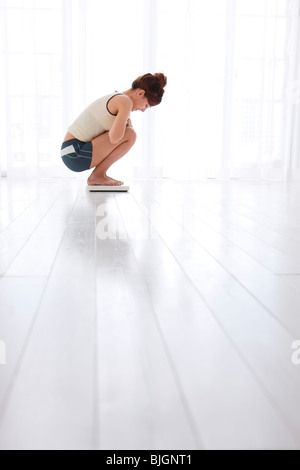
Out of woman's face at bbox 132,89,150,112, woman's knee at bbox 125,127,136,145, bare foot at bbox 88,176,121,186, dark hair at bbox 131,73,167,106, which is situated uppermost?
dark hair at bbox 131,73,167,106

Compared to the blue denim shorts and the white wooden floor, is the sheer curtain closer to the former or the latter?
the blue denim shorts

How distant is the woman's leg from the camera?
272 cm

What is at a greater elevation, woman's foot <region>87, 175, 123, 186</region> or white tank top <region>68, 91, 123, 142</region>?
white tank top <region>68, 91, 123, 142</region>

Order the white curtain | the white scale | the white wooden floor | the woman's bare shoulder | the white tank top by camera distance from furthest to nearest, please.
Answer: the white curtain < the white scale < the white tank top < the woman's bare shoulder < the white wooden floor

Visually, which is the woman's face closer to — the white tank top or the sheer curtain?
the white tank top

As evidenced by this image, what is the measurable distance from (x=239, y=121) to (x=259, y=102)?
197 millimetres

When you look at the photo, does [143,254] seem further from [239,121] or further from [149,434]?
[239,121]

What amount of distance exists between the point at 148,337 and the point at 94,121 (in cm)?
211

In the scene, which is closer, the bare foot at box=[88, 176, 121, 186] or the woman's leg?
the woman's leg

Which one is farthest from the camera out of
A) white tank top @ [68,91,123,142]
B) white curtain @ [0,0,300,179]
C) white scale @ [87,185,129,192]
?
white curtain @ [0,0,300,179]

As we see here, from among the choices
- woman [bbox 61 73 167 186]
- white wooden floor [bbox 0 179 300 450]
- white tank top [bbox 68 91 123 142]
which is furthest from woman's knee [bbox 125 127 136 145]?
white wooden floor [bbox 0 179 300 450]

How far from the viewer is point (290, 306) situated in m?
0.89

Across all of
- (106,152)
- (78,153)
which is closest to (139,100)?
(106,152)

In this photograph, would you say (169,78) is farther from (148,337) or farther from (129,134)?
(148,337)
